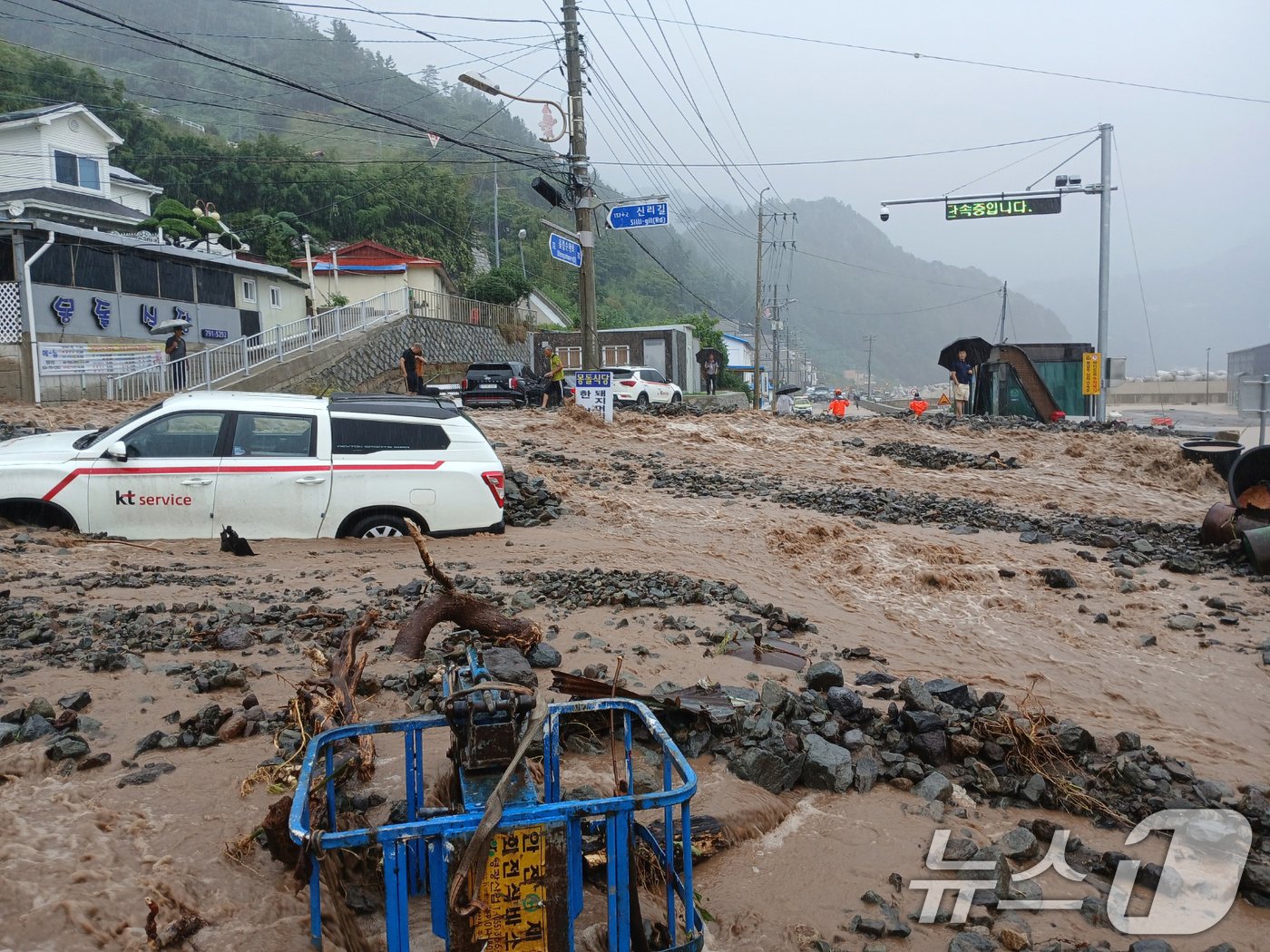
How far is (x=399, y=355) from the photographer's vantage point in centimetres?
3209

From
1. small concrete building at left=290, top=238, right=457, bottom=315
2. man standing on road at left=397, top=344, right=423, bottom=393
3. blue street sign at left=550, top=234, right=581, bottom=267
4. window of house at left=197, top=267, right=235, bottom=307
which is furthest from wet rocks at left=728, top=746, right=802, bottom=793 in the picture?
small concrete building at left=290, top=238, right=457, bottom=315

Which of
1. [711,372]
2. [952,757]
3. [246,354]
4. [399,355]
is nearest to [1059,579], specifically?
[952,757]

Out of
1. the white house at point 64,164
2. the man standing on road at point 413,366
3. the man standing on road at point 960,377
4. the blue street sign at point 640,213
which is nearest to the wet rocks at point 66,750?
the blue street sign at point 640,213

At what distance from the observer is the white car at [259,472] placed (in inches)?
324

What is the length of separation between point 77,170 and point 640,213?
26.8 m

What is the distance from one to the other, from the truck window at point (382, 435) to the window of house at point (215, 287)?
22.2 m

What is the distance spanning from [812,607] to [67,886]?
234 inches

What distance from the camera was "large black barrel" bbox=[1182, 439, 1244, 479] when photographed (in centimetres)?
1517

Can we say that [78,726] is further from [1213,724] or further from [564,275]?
[564,275]

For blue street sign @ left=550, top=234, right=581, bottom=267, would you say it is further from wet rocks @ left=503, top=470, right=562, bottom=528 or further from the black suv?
wet rocks @ left=503, top=470, right=562, bottom=528

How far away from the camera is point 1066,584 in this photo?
350 inches

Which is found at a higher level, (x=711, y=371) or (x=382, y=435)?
(x=711, y=371)

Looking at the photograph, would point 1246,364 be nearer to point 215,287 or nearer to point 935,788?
point 215,287

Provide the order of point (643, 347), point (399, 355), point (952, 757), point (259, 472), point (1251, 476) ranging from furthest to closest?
point (643, 347) < point (399, 355) < point (1251, 476) < point (259, 472) < point (952, 757)
